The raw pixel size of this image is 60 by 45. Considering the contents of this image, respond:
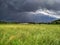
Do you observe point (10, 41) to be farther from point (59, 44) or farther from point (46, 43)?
point (59, 44)

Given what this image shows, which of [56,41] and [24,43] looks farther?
[56,41]

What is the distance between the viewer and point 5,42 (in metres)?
8.54

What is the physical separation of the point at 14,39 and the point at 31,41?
3.25ft

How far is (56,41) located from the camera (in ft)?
29.5

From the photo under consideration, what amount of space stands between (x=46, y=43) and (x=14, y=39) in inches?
73.1

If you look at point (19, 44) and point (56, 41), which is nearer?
point (19, 44)

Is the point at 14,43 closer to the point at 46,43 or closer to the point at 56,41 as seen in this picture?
the point at 46,43

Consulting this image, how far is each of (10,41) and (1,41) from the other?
0.53m

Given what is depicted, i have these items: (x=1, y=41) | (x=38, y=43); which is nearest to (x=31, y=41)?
(x=38, y=43)

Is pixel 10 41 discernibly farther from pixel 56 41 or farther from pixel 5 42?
pixel 56 41

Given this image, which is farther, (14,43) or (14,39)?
(14,39)

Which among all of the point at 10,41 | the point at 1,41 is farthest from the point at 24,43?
the point at 1,41

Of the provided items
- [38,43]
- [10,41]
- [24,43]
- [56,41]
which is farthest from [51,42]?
[10,41]

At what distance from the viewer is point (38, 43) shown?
866cm
